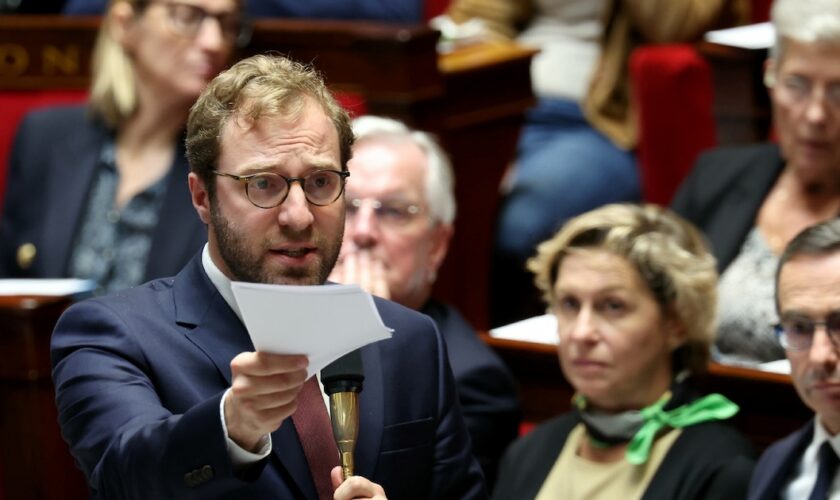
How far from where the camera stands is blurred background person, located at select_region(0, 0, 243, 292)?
2418 millimetres

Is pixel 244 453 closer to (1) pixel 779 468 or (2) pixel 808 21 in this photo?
(1) pixel 779 468

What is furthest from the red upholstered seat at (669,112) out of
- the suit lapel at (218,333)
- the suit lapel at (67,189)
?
the suit lapel at (218,333)

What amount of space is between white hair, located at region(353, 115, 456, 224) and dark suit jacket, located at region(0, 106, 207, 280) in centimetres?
34

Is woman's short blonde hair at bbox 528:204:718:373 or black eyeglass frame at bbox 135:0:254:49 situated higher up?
black eyeglass frame at bbox 135:0:254:49

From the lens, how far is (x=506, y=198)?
275 centimetres

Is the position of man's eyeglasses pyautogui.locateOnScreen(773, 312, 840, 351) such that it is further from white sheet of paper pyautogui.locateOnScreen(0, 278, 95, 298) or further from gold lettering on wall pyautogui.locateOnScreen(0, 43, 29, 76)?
gold lettering on wall pyautogui.locateOnScreen(0, 43, 29, 76)

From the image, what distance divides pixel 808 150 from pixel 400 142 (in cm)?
55

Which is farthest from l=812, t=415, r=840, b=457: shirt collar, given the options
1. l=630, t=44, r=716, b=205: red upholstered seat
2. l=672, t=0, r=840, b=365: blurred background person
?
l=630, t=44, r=716, b=205: red upholstered seat

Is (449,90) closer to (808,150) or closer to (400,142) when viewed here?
(400,142)

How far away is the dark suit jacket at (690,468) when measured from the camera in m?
1.67

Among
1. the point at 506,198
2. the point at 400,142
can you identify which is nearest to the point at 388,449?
the point at 400,142

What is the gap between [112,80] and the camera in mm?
2502

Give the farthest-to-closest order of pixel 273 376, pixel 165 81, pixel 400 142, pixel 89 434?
pixel 165 81 < pixel 400 142 < pixel 89 434 < pixel 273 376

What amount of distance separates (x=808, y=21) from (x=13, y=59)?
143 centimetres
